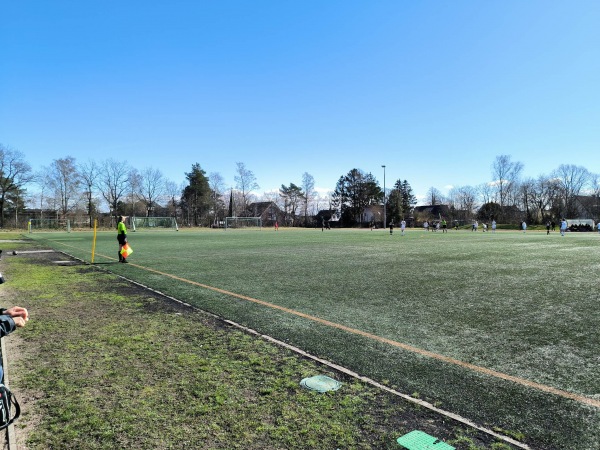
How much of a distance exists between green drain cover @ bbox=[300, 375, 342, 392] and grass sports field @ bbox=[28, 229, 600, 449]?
40cm

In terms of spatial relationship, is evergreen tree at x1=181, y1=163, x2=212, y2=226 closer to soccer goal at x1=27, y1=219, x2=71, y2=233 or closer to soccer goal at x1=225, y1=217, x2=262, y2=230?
soccer goal at x1=225, y1=217, x2=262, y2=230

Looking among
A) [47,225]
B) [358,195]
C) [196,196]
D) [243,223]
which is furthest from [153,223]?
[358,195]

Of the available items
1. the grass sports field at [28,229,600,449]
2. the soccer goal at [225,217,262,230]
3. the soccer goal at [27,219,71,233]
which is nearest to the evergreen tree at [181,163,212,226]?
the soccer goal at [225,217,262,230]

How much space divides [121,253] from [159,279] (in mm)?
4726

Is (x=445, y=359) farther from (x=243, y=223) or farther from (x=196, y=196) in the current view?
(x=196, y=196)

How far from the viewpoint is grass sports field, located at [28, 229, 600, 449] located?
314cm

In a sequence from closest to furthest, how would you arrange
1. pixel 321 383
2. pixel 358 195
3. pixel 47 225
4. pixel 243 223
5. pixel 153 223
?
1. pixel 321 383
2. pixel 47 225
3. pixel 153 223
4. pixel 243 223
5. pixel 358 195

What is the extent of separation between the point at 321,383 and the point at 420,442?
1147 mm

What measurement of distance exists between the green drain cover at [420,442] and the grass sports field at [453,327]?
509 millimetres

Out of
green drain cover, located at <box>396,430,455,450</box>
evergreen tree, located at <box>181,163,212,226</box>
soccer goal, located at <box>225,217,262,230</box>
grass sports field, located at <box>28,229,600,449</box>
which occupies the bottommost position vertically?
grass sports field, located at <box>28,229,600,449</box>

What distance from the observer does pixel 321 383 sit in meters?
3.54

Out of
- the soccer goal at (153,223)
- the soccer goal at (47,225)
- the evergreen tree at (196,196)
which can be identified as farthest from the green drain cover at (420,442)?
the evergreen tree at (196,196)

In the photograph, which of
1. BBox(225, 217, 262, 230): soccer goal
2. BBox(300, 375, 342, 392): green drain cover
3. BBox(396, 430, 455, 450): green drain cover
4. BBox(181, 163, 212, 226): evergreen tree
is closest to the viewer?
BBox(396, 430, 455, 450): green drain cover

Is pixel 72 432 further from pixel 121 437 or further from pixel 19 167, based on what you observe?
pixel 19 167
